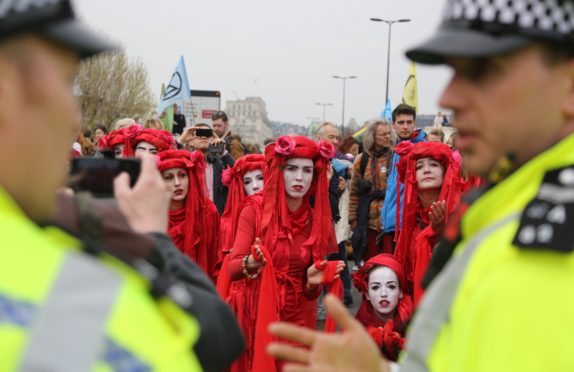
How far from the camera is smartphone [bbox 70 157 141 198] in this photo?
193cm

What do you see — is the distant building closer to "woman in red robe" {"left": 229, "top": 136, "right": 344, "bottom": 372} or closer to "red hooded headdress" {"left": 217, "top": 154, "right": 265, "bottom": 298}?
"red hooded headdress" {"left": 217, "top": 154, "right": 265, "bottom": 298}

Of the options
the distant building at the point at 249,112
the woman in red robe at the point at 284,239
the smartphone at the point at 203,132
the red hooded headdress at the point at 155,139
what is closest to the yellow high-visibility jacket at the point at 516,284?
the woman in red robe at the point at 284,239

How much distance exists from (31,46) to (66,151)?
0.63 ft

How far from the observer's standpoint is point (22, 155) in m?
1.22

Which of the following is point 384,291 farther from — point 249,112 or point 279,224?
point 249,112

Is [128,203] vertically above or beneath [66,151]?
beneath

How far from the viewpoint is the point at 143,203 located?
1877 millimetres

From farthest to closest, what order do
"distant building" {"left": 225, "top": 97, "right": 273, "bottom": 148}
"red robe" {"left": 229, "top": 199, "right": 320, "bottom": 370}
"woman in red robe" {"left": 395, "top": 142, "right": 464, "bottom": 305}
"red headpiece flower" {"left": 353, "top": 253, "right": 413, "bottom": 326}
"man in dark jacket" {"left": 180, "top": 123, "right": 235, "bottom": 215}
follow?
"distant building" {"left": 225, "top": 97, "right": 273, "bottom": 148}
"man in dark jacket" {"left": 180, "top": 123, "right": 235, "bottom": 215}
"woman in red robe" {"left": 395, "top": 142, "right": 464, "bottom": 305}
"red headpiece flower" {"left": 353, "top": 253, "right": 413, "bottom": 326}
"red robe" {"left": 229, "top": 199, "right": 320, "bottom": 370}

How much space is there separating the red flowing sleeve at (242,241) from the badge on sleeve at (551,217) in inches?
161

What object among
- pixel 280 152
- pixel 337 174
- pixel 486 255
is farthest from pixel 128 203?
pixel 337 174

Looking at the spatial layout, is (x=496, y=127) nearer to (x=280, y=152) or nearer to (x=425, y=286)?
(x=425, y=286)

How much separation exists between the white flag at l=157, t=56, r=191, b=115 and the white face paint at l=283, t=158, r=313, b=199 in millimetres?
6113

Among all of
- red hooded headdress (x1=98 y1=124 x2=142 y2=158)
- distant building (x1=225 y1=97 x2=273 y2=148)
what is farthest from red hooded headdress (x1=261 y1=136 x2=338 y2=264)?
distant building (x1=225 y1=97 x2=273 y2=148)

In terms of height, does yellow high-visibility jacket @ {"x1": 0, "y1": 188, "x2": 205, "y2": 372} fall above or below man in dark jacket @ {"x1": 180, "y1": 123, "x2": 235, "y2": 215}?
above
